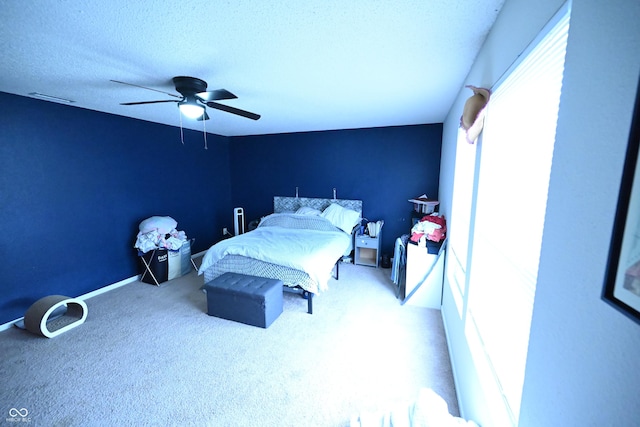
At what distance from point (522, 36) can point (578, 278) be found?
1.05 metres

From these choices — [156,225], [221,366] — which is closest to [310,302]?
[221,366]

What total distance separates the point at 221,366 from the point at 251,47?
2.46 metres

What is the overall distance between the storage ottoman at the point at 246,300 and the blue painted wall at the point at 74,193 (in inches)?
73.7

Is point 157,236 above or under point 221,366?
above

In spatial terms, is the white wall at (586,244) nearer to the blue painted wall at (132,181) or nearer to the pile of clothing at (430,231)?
the pile of clothing at (430,231)

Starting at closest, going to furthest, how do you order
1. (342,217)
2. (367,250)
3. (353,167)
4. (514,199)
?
(514,199), (342,217), (353,167), (367,250)

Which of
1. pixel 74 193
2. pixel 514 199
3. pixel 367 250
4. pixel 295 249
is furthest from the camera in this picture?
pixel 367 250

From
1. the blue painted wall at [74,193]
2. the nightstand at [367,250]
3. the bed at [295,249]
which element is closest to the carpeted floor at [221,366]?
the bed at [295,249]

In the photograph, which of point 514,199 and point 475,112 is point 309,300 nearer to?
point 514,199

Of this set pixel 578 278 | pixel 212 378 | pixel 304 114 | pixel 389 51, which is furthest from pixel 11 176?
pixel 578 278

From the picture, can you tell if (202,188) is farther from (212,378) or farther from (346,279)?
(212,378)

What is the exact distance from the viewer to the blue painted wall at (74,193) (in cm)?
262

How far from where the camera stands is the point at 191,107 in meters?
2.13

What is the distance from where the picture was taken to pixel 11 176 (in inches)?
102
